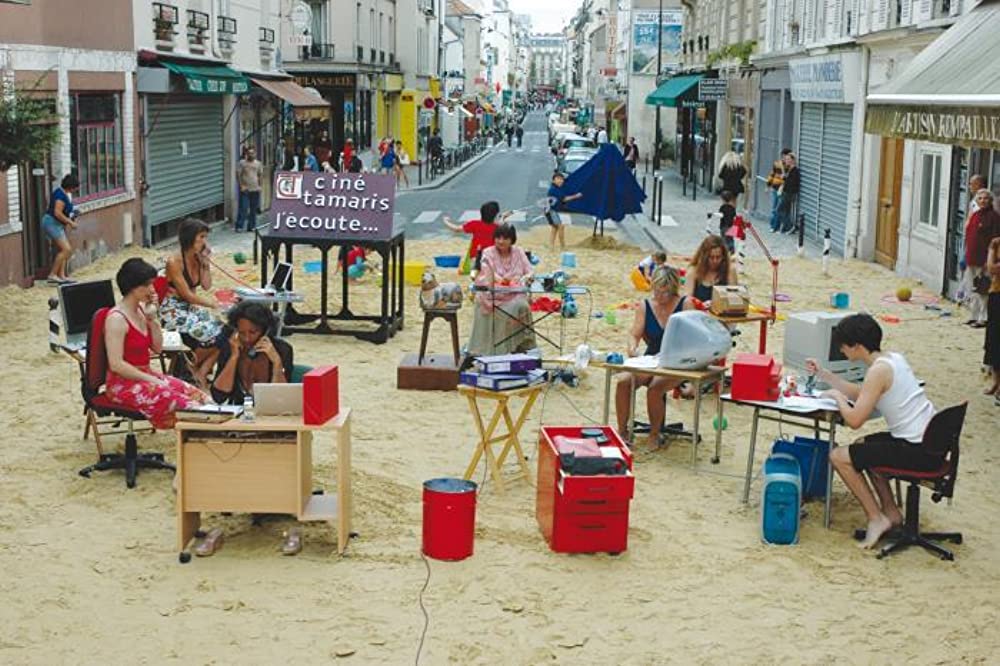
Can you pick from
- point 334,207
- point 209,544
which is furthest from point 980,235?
point 209,544

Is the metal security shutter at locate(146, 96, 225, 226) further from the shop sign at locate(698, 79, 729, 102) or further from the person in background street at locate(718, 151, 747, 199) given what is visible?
the shop sign at locate(698, 79, 729, 102)

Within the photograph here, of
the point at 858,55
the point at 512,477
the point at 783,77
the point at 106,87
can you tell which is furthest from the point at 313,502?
the point at 783,77

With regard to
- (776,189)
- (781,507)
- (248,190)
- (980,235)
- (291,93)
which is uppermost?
(291,93)

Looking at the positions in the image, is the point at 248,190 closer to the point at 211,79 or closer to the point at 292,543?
the point at 211,79

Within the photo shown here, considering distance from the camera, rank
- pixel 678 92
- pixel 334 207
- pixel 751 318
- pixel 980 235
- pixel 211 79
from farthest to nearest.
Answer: pixel 678 92, pixel 211 79, pixel 980 235, pixel 334 207, pixel 751 318

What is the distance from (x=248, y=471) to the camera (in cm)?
745

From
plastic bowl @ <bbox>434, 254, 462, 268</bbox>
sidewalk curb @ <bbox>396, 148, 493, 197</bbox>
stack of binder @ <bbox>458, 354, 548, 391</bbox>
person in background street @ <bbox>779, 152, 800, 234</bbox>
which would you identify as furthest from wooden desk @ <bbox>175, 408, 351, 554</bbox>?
sidewalk curb @ <bbox>396, 148, 493, 197</bbox>

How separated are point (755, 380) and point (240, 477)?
321cm

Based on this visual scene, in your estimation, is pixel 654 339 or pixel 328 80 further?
pixel 328 80

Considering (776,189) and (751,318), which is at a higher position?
(776,189)

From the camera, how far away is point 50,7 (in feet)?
60.6

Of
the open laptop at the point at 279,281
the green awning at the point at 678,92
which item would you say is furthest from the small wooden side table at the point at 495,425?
the green awning at the point at 678,92

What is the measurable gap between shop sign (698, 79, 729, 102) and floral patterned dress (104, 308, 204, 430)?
27162 mm

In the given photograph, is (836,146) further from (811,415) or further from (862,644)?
(862,644)
